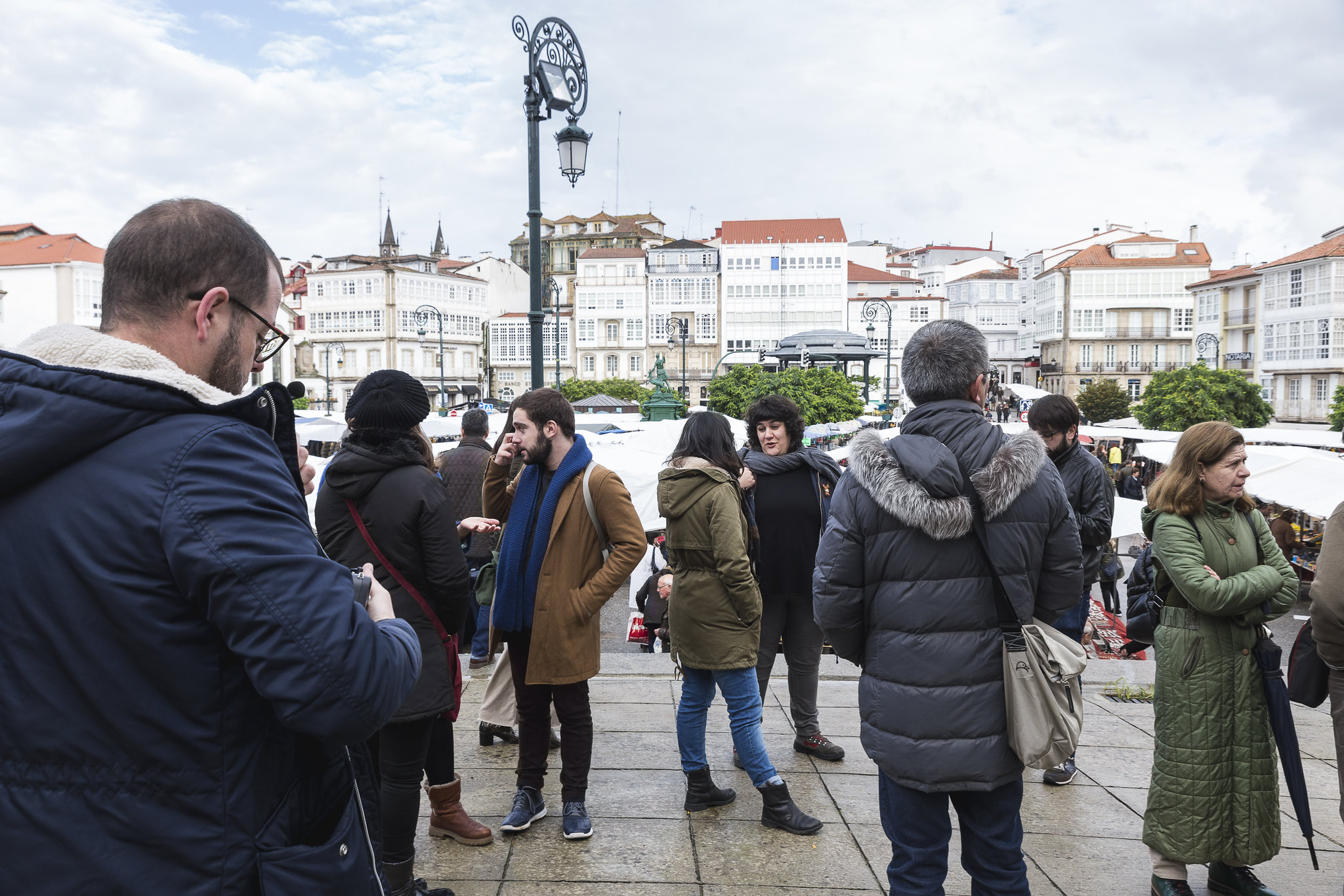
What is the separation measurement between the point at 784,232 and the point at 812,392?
47.2 meters

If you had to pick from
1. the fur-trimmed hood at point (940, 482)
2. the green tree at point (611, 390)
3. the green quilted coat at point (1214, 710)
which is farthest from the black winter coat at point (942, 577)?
the green tree at point (611, 390)

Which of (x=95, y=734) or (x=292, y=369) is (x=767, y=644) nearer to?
(x=95, y=734)

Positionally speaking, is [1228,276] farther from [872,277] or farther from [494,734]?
[494,734]

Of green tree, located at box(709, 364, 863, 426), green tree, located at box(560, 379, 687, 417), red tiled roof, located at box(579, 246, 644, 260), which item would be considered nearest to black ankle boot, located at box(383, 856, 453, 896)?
green tree, located at box(709, 364, 863, 426)

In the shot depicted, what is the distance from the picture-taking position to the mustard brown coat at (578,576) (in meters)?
3.86

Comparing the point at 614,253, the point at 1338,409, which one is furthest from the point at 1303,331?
the point at 614,253

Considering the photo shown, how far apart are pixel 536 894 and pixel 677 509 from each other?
1.61m

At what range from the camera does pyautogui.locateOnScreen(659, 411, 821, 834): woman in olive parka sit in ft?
13.3

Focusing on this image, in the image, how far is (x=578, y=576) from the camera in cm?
392

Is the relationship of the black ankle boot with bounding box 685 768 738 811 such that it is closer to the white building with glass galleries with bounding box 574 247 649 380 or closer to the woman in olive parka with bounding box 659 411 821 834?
the woman in olive parka with bounding box 659 411 821 834

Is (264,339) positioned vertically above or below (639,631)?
above

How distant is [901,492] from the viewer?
107 inches

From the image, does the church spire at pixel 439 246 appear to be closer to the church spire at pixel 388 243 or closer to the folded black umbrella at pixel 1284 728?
the church spire at pixel 388 243

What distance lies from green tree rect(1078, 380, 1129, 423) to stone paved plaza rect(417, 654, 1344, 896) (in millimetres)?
55963
